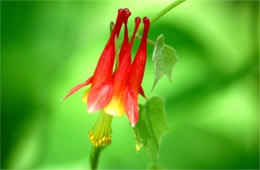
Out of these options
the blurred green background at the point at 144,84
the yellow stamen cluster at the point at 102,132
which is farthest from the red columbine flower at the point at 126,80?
the blurred green background at the point at 144,84

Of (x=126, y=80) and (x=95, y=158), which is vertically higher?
(x=126, y=80)

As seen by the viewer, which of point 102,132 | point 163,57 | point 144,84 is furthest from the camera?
point 144,84

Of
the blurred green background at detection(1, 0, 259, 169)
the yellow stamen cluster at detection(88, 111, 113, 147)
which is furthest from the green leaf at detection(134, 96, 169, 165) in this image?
the blurred green background at detection(1, 0, 259, 169)

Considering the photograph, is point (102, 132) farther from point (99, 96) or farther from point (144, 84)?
point (144, 84)

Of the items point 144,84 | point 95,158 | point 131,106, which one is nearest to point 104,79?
point 131,106

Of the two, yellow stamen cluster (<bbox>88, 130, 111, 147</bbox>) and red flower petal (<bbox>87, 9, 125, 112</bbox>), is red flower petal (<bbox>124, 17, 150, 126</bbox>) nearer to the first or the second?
red flower petal (<bbox>87, 9, 125, 112</bbox>)

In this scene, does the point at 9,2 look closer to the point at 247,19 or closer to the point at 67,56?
the point at 67,56

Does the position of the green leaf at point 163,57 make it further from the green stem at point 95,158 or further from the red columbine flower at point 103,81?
the green stem at point 95,158
